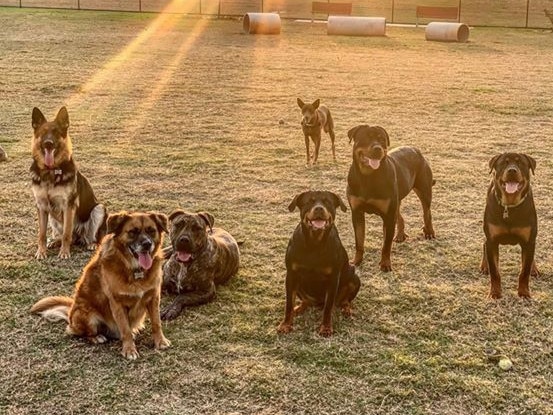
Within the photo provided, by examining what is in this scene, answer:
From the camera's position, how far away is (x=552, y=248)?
769 centimetres

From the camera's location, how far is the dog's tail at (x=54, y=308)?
5797 mm

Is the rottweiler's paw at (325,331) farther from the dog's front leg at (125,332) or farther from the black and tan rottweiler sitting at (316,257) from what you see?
the dog's front leg at (125,332)

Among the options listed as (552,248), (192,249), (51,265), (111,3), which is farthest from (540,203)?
(111,3)

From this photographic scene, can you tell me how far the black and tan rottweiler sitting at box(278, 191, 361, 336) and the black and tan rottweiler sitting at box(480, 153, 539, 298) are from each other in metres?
1.41

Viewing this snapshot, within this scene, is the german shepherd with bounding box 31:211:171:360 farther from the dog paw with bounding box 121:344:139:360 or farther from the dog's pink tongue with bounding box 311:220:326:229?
the dog's pink tongue with bounding box 311:220:326:229

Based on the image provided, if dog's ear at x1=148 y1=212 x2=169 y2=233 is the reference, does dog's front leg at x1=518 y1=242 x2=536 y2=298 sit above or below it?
below

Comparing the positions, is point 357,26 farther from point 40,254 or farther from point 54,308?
point 54,308

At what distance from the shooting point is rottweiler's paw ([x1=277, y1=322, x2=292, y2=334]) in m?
5.72

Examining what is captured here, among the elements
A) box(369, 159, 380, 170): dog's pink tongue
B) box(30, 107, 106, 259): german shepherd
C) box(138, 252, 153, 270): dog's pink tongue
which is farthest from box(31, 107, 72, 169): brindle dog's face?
box(369, 159, 380, 170): dog's pink tongue

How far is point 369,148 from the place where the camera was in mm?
6828

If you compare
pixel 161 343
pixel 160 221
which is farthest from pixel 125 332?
pixel 160 221

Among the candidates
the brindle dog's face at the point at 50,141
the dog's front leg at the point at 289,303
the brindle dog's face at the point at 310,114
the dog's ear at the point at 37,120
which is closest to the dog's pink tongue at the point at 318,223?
the dog's front leg at the point at 289,303

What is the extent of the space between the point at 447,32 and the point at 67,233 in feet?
90.1

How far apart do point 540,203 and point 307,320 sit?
179 inches
